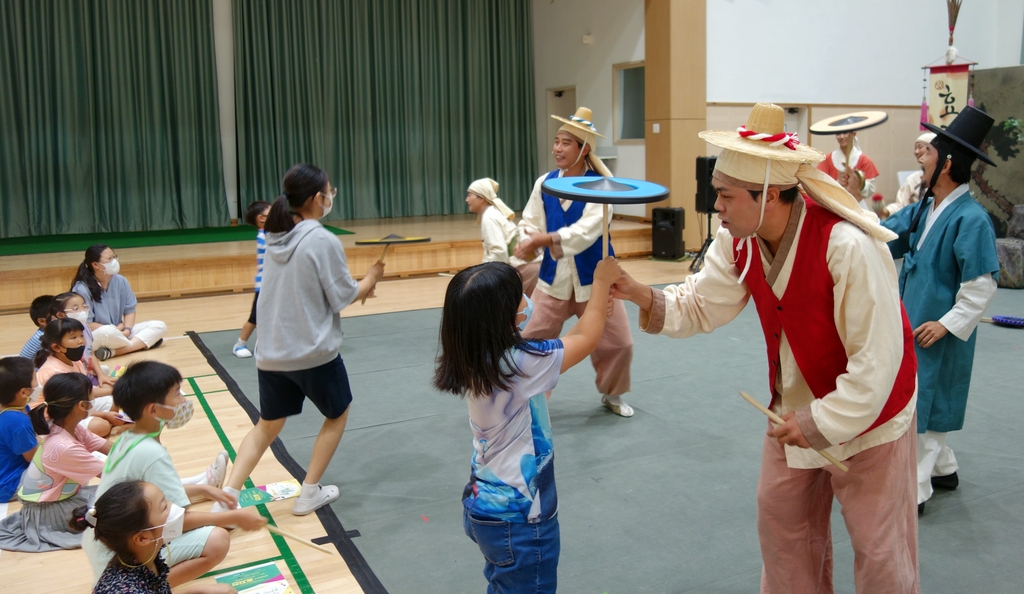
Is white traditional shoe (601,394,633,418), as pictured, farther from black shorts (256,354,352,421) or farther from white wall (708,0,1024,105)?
white wall (708,0,1024,105)

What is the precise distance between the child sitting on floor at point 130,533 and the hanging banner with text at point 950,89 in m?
10.1

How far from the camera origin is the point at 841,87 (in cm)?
1174

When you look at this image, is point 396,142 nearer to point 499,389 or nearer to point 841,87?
point 841,87

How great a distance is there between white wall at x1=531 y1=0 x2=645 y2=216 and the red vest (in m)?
9.54

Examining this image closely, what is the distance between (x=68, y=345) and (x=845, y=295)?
11.8 ft

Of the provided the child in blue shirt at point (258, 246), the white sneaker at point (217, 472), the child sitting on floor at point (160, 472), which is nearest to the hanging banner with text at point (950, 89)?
the child in blue shirt at point (258, 246)

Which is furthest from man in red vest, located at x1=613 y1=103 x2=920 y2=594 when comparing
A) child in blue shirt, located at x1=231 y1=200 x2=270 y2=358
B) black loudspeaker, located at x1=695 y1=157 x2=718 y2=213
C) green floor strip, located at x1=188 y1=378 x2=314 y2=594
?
black loudspeaker, located at x1=695 y1=157 x2=718 y2=213

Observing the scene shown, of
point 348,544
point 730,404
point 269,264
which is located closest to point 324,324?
point 269,264

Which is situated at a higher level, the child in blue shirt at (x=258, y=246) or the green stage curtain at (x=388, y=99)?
the green stage curtain at (x=388, y=99)

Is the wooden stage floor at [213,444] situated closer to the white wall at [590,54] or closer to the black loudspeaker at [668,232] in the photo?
the black loudspeaker at [668,232]

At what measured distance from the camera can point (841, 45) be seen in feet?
38.4

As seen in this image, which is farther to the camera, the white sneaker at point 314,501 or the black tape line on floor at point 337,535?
the white sneaker at point 314,501

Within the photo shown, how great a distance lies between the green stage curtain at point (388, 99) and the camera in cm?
1167

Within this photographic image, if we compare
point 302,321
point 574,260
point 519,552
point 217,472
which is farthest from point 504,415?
point 574,260
